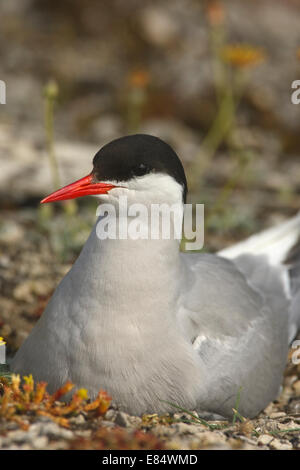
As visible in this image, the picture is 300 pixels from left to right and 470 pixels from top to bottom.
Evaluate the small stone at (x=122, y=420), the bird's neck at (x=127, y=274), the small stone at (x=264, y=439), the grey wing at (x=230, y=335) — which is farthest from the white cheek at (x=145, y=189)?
the small stone at (x=264, y=439)

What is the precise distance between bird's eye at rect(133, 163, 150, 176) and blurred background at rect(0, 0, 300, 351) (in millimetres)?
1772

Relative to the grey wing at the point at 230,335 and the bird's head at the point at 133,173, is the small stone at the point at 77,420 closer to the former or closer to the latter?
the grey wing at the point at 230,335

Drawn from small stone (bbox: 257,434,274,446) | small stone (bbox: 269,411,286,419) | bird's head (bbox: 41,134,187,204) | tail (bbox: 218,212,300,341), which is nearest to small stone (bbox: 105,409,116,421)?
small stone (bbox: 257,434,274,446)

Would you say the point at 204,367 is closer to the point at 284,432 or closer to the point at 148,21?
the point at 284,432

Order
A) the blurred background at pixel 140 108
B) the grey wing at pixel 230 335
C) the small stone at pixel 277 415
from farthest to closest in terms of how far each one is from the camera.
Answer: the blurred background at pixel 140 108
the small stone at pixel 277 415
the grey wing at pixel 230 335

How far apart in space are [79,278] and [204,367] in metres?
Answer: 0.83

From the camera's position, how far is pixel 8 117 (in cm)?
826

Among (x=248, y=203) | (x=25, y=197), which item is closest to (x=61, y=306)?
(x=25, y=197)

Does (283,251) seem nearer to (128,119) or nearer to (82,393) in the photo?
(82,393)

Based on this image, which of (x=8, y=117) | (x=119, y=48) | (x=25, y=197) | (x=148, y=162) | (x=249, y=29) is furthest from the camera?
(x=119, y=48)

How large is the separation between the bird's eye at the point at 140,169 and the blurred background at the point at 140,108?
1.77 m

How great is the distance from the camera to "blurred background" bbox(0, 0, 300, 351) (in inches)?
223

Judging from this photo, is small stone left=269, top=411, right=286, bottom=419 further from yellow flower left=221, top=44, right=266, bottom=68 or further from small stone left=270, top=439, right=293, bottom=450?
yellow flower left=221, top=44, right=266, bottom=68

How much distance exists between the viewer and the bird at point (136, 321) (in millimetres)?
3232
